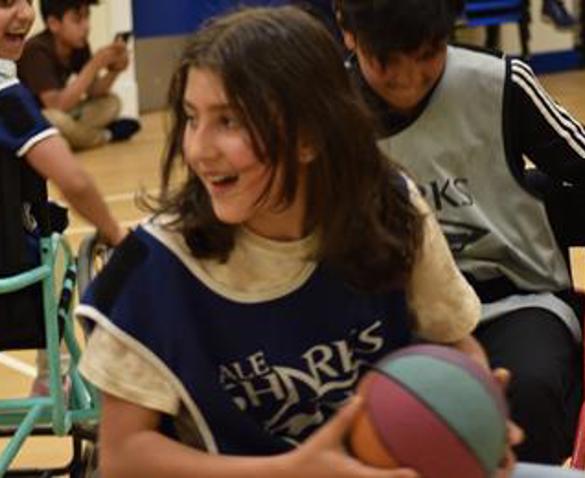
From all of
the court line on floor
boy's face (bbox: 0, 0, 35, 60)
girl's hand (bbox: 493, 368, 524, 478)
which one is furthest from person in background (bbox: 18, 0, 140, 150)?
girl's hand (bbox: 493, 368, 524, 478)

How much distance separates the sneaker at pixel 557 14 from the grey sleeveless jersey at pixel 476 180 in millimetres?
7037

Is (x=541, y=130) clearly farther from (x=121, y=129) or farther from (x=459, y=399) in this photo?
(x=121, y=129)

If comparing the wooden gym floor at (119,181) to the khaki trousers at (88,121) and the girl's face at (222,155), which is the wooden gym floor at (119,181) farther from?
the girl's face at (222,155)

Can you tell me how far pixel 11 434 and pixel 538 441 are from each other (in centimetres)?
141

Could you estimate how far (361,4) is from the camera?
7.66 ft

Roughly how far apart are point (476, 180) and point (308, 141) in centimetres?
82

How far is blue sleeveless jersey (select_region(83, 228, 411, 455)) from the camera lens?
1.73 m

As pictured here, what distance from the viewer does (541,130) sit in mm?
2436

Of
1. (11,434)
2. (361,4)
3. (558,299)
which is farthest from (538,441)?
(11,434)

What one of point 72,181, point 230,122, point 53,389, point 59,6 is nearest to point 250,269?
point 230,122

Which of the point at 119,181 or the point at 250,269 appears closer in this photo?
the point at 250,269

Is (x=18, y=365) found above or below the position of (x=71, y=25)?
below

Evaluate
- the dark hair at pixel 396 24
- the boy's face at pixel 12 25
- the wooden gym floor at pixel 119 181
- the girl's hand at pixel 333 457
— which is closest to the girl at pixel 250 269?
the girl's hand at pixel 333 457

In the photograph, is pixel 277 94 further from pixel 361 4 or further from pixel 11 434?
pixel 11 434
